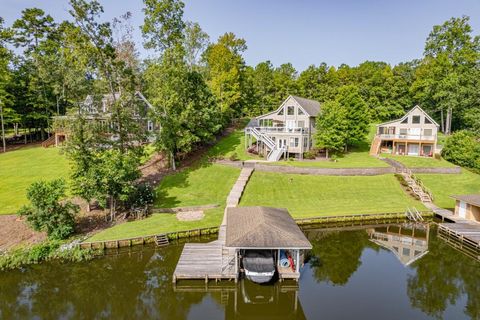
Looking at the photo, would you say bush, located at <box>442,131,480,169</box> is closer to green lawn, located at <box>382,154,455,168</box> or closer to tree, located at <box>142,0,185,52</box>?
green lawn, located at <box>382,154,455,168</box>

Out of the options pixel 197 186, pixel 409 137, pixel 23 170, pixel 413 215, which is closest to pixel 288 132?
pixel 197 186

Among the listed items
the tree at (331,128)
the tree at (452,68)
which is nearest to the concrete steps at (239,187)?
the tree at (331,128)

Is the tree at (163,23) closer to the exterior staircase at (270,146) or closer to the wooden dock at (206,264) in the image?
the exterior staircase at (270,146)

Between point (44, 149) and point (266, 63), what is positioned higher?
point (266, 63)

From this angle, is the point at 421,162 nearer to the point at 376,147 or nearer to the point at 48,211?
the point at 376,147

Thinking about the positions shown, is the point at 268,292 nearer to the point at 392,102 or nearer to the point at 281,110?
A: the point at 281,110

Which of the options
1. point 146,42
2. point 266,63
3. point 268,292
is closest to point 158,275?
point 268,292

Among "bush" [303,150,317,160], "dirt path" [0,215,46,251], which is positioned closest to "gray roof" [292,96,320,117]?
"bush" [303,150,317,160]
